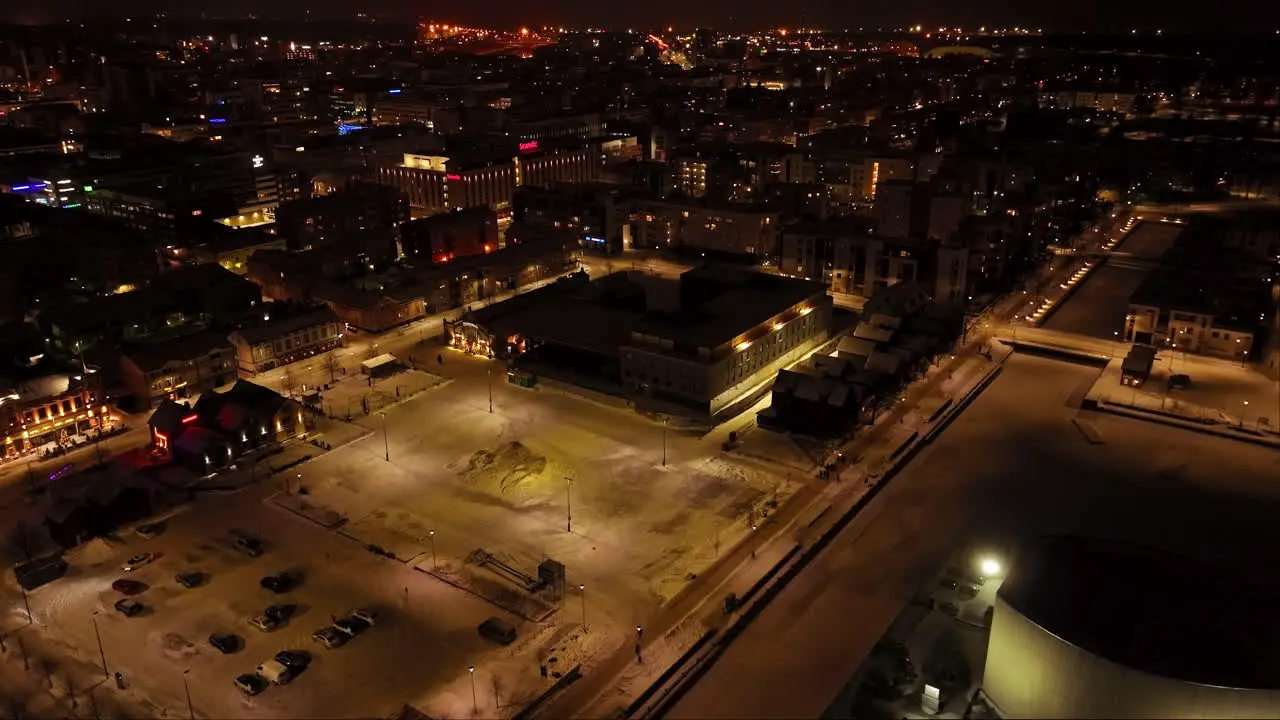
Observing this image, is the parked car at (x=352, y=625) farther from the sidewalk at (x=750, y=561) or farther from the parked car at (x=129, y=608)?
the sidewalk at (x=750, y=561)

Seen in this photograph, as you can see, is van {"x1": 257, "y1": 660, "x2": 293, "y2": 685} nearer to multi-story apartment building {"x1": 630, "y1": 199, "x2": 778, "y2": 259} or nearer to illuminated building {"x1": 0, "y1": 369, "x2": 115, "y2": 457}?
illuminated building {"x1": 0, "y1": 369, "x2": 115, "y2": 457}

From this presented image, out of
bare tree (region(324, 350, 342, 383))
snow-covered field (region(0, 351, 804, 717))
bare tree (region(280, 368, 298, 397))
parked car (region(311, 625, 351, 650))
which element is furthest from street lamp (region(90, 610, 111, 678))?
bare tree (region(324, 350, 342, 383))

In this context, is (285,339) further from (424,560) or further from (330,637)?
(330,637)

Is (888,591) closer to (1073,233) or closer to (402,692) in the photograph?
(402,692)

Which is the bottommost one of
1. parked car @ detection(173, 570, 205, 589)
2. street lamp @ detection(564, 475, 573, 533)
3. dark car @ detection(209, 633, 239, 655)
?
dark car @ detection(209, 633, 239, 655)

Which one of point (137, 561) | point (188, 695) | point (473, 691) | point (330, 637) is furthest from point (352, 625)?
point (137, 561)

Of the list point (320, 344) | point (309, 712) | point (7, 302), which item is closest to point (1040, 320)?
point (320, 344)

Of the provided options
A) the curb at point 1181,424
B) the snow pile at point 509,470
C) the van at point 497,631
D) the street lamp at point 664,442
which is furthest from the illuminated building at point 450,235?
the curb at point 1181,424
